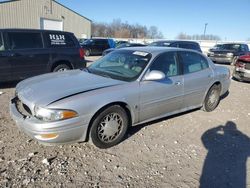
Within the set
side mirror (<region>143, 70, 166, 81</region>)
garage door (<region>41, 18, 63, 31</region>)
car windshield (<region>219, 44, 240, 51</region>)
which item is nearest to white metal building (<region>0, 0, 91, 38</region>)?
garage door (<region>41, 18, 63, 31</region>)

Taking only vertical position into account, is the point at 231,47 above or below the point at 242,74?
above

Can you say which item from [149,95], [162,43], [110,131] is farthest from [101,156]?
[162,43]

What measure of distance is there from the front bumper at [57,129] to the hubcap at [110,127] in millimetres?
316

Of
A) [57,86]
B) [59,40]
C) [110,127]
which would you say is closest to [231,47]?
[59,40]

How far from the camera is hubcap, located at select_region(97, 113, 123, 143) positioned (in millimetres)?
3723

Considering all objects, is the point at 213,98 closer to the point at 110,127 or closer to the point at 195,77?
the point at 195,77

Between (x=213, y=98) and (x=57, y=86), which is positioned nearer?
(x=57, y=86)

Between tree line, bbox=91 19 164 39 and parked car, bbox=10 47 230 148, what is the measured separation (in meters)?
79.6

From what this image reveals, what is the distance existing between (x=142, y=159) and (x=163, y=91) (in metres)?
1.35

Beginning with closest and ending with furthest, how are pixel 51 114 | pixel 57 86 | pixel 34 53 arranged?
pixel 51 114 < pixel 57 86 < pixel 34 53

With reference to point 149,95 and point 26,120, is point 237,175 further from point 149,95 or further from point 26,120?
point 26,120

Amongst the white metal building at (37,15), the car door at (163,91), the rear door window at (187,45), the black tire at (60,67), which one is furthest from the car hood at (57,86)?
the white metal building at (37,15)

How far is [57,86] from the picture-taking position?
3.76m

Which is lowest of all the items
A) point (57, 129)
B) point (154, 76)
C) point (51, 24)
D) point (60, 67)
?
point (57, 129)
